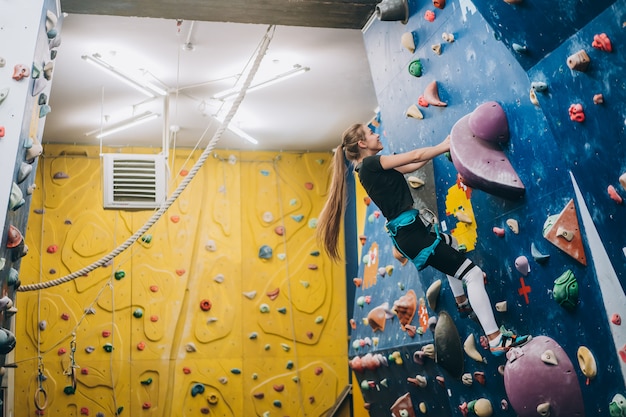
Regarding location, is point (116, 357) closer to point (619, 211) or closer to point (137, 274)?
point (137, 274)

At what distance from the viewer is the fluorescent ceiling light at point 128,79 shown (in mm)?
5254

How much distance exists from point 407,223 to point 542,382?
976 millimetres

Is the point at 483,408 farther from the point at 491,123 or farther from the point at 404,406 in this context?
the point at 491,123

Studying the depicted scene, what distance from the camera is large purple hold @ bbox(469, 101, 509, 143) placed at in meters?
3.05

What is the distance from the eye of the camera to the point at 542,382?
2762 millimetres

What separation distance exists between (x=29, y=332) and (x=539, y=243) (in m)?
5.09

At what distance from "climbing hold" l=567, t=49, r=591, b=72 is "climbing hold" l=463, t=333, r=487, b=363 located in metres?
1.49

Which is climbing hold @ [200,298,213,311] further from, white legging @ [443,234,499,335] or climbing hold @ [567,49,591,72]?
climbing hold @ [567,49,591,72]

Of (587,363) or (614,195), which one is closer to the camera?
(614,195)

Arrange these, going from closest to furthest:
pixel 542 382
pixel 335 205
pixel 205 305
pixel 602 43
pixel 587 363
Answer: pixel 602 43 → pixel 587 363 → pixel 542 382 → pixel 335 205 → pixel 205 305

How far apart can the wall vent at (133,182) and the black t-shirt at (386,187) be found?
2124 millimetres

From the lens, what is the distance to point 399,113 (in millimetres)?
4113

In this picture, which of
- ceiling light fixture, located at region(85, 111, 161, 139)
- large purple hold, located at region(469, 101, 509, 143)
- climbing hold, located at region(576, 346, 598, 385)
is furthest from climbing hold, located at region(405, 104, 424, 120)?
ceiling light fixture, located at region(85, 111, 161, 139)

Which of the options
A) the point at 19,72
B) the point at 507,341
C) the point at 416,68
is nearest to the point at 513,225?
the point at 507,341
